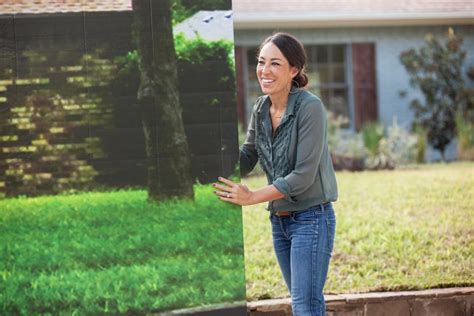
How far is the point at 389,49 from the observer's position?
15914 mm

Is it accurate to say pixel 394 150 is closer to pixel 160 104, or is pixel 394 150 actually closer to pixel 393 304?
pixel 393 304

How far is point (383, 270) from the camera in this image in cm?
608

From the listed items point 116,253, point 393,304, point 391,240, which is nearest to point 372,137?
point 391,240

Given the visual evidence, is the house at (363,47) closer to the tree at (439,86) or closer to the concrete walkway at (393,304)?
the tree at (439,86)

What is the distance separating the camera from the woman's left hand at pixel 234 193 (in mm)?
3760

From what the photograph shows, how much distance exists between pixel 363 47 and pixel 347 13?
945 millimetres

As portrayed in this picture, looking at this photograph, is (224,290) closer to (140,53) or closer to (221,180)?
(221,180)

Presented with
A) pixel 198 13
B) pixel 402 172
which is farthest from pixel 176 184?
pixel 402 172

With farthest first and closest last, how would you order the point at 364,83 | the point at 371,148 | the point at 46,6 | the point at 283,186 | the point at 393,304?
the point at 364,83, the point at 371,148, the point at 393,304, the point at 46,6, the point at 283,186

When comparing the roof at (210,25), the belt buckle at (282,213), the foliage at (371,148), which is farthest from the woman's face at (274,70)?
the foliage at (371,148)

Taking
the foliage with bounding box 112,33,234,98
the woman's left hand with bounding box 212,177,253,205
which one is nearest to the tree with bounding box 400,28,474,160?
the foliage with bounding box 112,33,234,98

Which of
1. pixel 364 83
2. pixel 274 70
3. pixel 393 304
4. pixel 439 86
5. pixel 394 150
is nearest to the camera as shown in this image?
pixel 274 70

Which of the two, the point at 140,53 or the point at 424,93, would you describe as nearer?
the point at 140,53

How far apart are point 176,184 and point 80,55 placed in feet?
2.54
